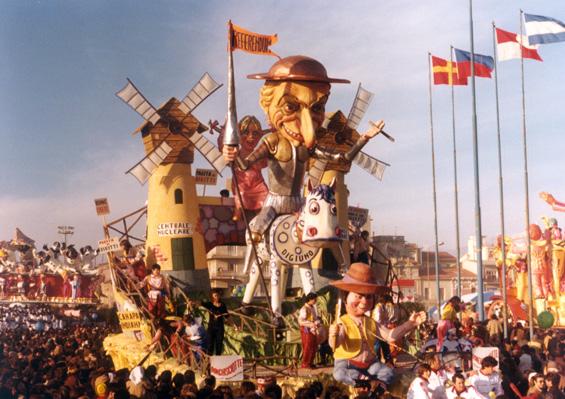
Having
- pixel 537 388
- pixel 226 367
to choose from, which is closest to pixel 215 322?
pixel 226 367

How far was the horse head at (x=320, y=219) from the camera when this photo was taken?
44.8 ft

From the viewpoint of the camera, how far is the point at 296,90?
49.5 ft

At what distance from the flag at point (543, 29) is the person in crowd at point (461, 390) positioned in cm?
1226

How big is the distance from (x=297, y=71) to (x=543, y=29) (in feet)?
23.3

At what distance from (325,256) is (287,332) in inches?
159

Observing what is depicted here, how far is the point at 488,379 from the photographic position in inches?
351

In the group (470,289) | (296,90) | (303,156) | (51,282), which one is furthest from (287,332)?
(470,289)

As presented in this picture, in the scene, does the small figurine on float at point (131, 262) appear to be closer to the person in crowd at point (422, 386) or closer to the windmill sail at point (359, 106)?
the windmill sail at point (359, 106)

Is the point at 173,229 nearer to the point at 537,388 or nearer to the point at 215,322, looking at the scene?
the point at 215,322

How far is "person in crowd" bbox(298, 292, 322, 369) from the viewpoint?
40.5ft

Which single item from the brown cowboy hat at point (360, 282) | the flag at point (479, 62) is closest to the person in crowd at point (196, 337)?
the brown cowboy hat at point (360, 282)

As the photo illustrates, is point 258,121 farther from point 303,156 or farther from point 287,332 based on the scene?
point 287,332

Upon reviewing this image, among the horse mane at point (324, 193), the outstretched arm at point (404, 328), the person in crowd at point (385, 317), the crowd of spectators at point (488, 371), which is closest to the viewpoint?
the crowd of spectators at point (488, 371)

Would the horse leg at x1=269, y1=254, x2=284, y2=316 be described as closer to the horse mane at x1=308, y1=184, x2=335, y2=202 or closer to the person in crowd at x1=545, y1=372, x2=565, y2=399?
the horse mane at x1=308, y1=184, x2=335, y2=202
